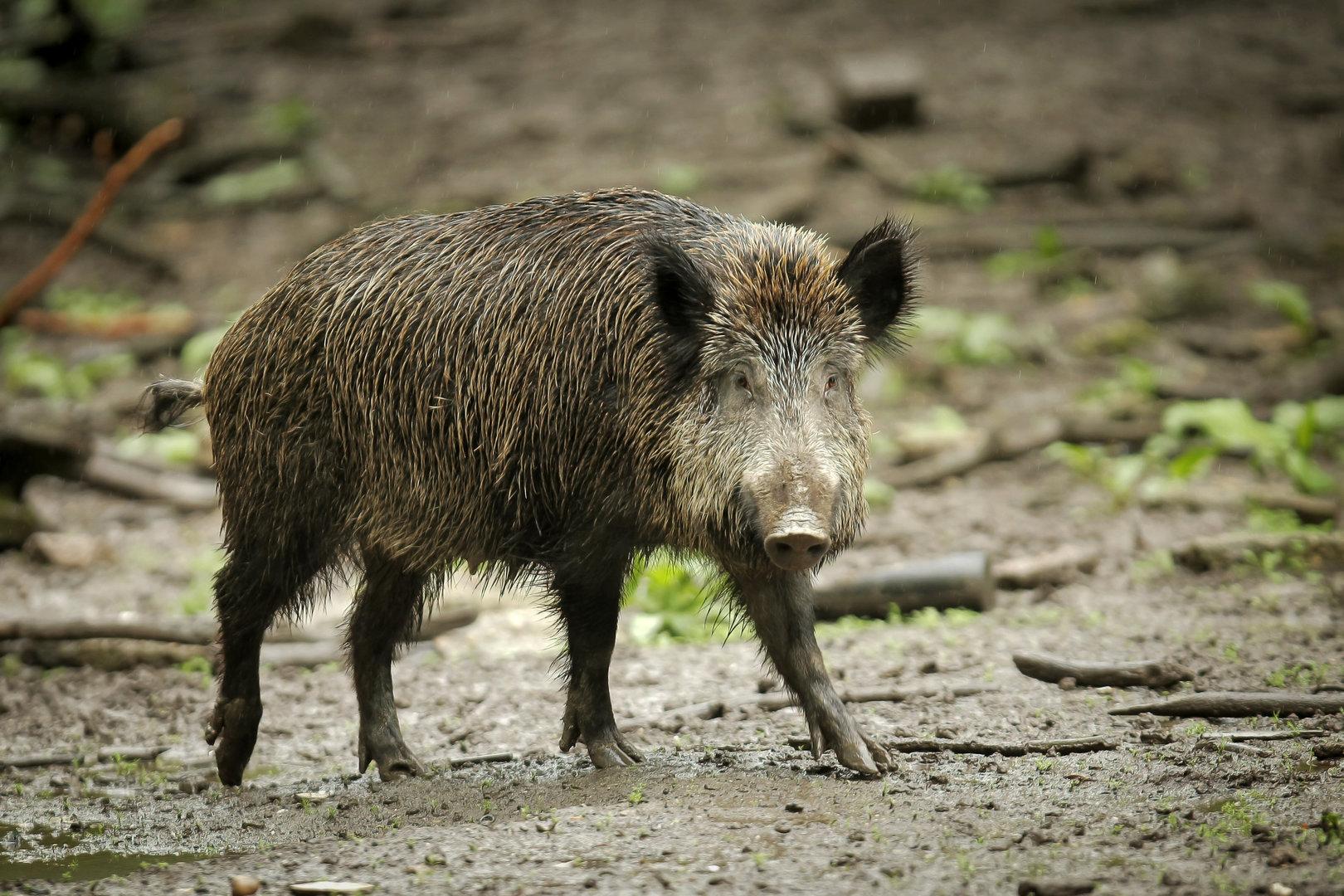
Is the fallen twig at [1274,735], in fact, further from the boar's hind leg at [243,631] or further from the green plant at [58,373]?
the green plant at [58,373]

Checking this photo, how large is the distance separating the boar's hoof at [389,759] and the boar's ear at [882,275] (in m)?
2.41

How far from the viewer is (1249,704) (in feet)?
17.5

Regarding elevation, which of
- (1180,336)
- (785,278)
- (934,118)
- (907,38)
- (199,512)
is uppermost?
(907,38)

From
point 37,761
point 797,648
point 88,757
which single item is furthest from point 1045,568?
point 37,761

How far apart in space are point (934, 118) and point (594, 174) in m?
3.88

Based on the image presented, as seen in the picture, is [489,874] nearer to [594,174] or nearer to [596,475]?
[596,475]

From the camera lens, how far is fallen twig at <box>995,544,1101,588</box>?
26.4 ft

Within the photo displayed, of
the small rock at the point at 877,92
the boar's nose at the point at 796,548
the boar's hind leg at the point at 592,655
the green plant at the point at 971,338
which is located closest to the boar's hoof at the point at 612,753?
the boar's hind leg at the point at 592,655

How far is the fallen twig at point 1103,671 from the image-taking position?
5.84 m

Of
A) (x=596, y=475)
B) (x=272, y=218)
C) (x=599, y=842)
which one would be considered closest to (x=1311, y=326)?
(x=596, y=475)

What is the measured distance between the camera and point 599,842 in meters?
4.46

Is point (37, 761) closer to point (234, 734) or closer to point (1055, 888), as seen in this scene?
point (234, 734)

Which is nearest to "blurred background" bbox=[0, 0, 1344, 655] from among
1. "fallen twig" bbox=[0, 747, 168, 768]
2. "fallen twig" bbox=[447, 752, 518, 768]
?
"fallen twig" bbox=[0, 747, 168, 768]

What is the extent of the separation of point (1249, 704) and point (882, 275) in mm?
2035
